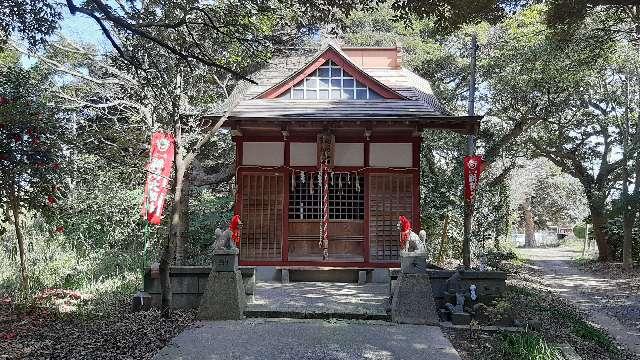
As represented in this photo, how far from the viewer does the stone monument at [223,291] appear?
7645 millimetres

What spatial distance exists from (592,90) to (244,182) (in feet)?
51.8

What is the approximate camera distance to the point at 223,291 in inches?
304

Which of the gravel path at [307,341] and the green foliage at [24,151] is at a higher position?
the green foliage at [24,151]

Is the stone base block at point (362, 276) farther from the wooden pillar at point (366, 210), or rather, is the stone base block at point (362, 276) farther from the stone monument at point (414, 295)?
the stone monument at point (414, 295)

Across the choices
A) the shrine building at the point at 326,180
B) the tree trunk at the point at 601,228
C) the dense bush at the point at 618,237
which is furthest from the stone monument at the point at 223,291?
the dense bush at the point at 618,237

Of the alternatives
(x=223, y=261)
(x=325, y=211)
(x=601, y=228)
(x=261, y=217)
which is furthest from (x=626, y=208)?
(x=223, y=261)

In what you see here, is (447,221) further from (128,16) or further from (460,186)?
(128,16)

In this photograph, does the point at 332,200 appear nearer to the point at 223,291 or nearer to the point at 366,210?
the point at 366,210

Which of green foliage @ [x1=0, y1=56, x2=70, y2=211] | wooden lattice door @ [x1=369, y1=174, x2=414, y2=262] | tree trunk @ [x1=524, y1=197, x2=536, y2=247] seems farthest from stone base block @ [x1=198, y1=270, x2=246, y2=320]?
tree trunk @ [x1=524, y1=197, x2=536, y2=247]

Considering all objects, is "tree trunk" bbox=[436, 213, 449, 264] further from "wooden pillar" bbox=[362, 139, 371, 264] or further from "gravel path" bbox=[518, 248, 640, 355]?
"wooden pillar" bbox=[362, 139, 371, 264]

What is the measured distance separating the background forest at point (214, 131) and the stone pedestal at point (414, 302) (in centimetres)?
355

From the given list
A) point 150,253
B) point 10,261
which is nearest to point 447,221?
point 150,253

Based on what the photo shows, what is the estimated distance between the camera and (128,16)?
5836 millimetres

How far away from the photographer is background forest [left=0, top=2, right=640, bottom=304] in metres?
7.80
